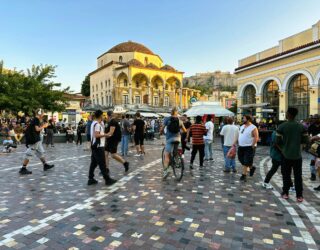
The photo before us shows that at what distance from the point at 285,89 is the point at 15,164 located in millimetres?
22002

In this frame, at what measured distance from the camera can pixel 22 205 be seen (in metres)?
5.11

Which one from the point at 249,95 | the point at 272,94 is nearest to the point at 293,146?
the point at 272,94

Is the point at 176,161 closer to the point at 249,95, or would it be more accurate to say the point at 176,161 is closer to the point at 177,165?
the point at 177,165

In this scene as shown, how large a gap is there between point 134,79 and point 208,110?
38.6 metres

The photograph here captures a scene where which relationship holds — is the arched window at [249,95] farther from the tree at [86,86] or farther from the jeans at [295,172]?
the tree at [86,86]

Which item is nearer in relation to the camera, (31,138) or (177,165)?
(177,165)

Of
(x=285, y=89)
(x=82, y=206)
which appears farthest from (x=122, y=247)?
(x=285, y=89)

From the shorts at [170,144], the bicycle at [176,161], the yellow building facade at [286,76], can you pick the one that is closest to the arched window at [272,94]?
the yellow building facade at [286,76]

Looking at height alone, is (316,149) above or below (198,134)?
below

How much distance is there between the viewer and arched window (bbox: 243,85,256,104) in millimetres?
28487

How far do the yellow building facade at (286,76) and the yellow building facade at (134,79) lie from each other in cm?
2446

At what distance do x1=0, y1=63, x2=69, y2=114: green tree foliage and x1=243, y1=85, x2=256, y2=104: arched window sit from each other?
66.7ft

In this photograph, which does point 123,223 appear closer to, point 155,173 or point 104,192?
point 104,192

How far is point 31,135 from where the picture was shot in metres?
7.90
